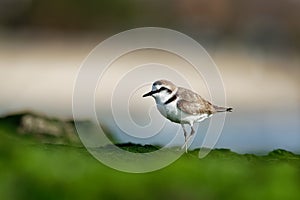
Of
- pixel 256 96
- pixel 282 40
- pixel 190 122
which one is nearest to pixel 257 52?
pixel 282 40

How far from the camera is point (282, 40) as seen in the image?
51.0ft

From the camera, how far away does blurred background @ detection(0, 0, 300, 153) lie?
13.1 metres

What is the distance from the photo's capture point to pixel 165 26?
14961 millimetres

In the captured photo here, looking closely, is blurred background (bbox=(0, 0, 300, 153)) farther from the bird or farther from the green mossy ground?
the green mossy ground

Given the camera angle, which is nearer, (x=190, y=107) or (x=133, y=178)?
(x=133, y=178)

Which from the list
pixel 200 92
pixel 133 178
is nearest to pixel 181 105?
pixel 133 178

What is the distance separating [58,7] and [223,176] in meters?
13.3

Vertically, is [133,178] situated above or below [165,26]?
below

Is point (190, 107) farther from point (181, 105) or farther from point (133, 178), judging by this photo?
point (133, 178)

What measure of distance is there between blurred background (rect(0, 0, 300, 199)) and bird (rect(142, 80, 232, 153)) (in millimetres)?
74

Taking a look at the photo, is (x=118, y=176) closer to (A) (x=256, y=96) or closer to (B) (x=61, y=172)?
(B) (x=61, y=172)

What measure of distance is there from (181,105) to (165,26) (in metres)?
12.3

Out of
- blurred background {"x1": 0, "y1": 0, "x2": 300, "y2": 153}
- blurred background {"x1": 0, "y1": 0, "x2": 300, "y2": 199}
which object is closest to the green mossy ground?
blurred background {"x1": 0, "y1": 0, "x2": 300, "y2": 199}

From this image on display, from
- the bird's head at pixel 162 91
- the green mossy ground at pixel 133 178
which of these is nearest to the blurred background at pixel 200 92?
the green mossy ground at pixel 133 178
